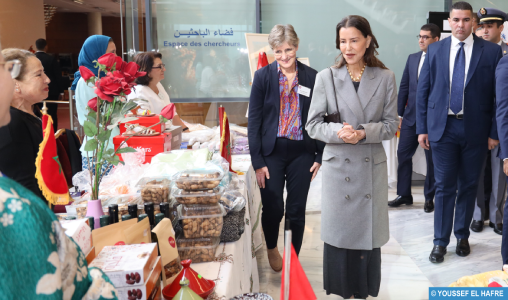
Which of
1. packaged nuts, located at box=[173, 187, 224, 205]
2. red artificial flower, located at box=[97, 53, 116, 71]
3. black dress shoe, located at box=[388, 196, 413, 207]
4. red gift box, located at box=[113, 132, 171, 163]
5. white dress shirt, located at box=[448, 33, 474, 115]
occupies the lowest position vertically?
black dress shoe, located at box=[388, 196, 413, 207]

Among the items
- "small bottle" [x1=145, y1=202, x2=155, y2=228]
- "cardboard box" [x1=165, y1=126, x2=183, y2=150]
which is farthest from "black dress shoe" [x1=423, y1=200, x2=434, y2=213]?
"small bottle" [x1=145, y1=202, x2=155, y2=228]

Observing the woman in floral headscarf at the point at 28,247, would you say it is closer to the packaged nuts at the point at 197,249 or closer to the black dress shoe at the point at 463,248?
the packaged nuts at the point at 197,249

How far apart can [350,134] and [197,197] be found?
2.90 ft

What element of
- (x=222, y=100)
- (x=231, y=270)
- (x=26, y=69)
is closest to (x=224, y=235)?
(x=231, y=270)

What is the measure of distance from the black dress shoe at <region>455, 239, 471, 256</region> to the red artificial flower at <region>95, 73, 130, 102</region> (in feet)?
8.89

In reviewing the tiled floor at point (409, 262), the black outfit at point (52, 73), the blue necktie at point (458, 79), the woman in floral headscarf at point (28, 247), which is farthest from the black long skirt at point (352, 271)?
the black outfit at point (52, 73)

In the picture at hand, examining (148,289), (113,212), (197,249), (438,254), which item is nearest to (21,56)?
(113,212)

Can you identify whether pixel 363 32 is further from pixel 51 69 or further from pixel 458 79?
pixel 51 69

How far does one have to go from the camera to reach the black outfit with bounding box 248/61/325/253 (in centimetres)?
249

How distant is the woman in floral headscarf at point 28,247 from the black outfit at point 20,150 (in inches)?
47.3

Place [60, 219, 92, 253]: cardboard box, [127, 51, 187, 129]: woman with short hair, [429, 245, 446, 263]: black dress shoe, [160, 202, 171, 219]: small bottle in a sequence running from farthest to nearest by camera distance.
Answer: [127, 51, 187, 129]: woman with short hair
[429, 245, 446, 263]: black dress shoe
[160, 202, 171, 219]: small bottle
[60, 219, 92, 253]: cardboard box

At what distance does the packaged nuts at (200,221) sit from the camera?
4.43 ft

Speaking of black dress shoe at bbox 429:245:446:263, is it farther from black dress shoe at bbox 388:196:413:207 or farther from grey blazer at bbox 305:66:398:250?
black dress shoe at bbox 388:196:413:207

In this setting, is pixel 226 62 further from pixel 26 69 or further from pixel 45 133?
pixel 45 133
